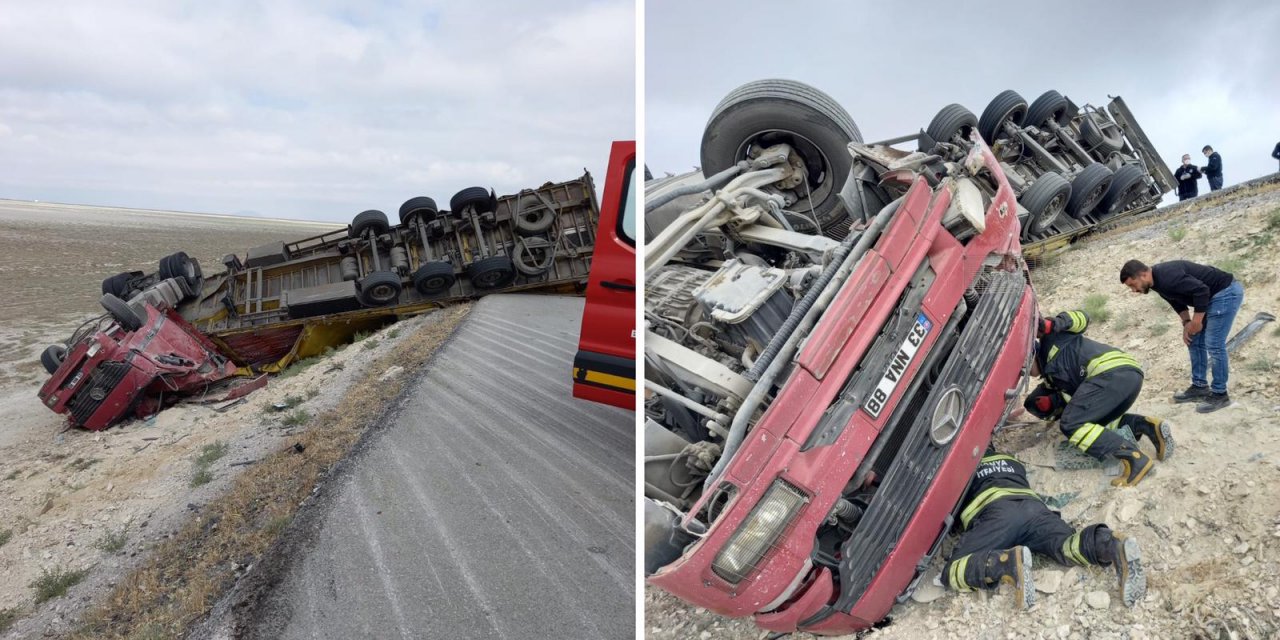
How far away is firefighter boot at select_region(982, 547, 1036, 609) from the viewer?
2648mm

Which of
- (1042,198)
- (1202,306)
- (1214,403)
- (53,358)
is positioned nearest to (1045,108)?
(1042,198)

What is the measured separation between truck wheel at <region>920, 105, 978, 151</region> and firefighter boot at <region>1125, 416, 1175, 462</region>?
4.30 m

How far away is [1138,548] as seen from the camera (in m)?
2.51

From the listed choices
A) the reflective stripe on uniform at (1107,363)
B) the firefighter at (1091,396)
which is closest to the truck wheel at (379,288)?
the firefighter at (1091,396)

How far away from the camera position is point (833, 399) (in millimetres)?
2535

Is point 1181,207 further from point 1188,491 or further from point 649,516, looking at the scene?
point 649,516

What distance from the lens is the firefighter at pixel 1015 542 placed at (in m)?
2.56

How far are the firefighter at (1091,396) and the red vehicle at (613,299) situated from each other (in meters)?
2.12

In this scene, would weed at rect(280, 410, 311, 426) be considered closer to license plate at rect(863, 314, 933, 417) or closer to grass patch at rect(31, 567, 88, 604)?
grass patch at rect(31, 567, 88, 604)

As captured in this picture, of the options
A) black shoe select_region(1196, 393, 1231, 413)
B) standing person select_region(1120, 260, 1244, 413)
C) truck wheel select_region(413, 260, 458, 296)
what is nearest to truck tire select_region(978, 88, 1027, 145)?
standing person select_region(1120, 260, 1244, 413)

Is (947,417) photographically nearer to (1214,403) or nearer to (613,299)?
(1214,403)

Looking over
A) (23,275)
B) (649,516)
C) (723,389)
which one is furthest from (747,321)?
(23,275)

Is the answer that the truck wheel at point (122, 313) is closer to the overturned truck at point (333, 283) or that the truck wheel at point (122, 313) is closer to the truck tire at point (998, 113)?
the overturned truck at point (333, 283)

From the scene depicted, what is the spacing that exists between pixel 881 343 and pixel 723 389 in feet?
1.99
